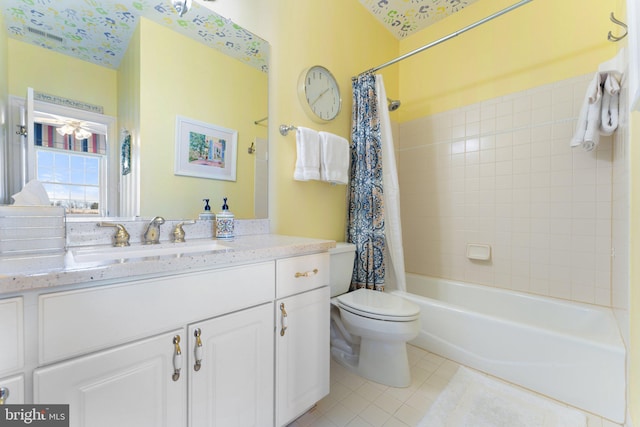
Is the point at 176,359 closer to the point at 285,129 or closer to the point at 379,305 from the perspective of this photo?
the point at 379,305

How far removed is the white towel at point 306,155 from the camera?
1.65 meters

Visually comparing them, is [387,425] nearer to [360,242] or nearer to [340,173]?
[360,242]

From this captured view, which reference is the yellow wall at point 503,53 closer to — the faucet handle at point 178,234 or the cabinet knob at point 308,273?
the cabinet knob at point 308,273

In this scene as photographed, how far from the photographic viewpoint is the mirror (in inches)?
39.1

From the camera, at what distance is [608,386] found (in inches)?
46.8

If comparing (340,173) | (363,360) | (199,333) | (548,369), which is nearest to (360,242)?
(340,173)

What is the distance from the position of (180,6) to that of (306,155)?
36.9 inches

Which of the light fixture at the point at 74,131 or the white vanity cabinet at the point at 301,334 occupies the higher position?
the light fixture at the point at 74,131

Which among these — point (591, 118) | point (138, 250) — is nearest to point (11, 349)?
point (138, 250)

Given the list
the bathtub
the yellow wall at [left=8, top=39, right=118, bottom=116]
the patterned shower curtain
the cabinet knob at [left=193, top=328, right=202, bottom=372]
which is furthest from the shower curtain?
the yellow wall at [left=8, top=39, right=118, bottom=116]

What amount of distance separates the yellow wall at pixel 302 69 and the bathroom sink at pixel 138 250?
539 mm

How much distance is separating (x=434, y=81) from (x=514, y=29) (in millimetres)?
602

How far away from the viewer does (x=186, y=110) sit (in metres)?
1.27

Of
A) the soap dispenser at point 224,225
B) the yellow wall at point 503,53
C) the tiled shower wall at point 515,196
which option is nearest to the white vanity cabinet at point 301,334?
the soap dispenser at point 224,225
